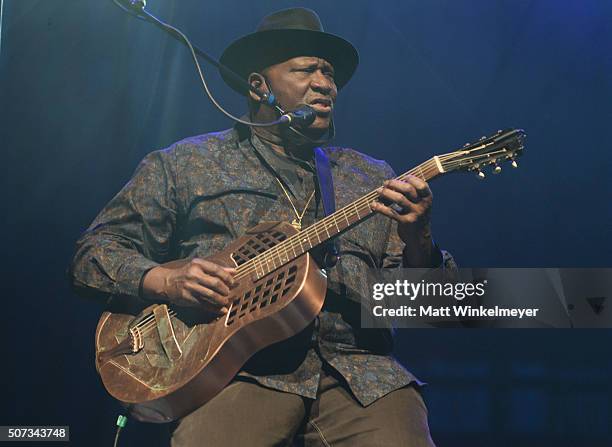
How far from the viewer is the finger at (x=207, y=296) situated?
241 centimetres

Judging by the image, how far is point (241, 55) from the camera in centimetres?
330

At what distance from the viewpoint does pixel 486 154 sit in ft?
8.29

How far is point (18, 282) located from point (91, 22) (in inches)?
65.5

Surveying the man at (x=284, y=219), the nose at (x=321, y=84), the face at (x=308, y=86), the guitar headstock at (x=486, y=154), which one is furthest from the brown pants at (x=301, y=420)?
the nose at (x=321, y=84)

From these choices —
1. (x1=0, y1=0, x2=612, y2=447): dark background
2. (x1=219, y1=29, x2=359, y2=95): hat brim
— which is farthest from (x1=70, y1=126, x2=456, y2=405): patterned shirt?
(x1=0, y1=0, x2=612, y2=447): dark background

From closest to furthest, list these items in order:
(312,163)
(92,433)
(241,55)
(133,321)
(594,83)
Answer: (133,321) < (312,163) < (241,55) < (92,433) < (594,83)

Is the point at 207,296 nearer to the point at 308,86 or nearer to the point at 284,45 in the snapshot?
the point at 308,86

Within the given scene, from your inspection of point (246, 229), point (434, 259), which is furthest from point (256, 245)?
point (434, 259)

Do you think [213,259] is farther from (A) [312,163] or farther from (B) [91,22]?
(B) [91,22]

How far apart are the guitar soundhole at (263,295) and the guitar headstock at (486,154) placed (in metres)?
0.67

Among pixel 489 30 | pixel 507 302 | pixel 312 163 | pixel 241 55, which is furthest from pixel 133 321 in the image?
pixel 489 30

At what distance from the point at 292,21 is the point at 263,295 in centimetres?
141

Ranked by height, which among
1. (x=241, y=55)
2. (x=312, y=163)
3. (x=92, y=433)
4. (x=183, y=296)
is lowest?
(x=92, y=433)

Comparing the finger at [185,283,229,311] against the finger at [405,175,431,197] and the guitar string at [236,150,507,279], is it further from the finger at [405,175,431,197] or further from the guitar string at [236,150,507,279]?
the finger at [405,175,431,197]
